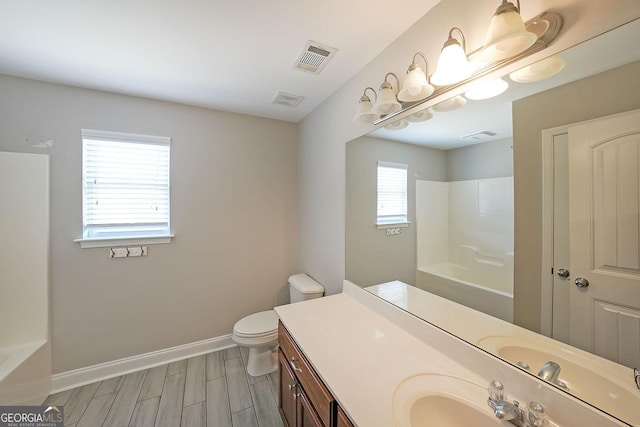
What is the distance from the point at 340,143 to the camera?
1.84 metres

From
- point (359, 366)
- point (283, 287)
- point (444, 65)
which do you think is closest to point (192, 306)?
point (283, 287)

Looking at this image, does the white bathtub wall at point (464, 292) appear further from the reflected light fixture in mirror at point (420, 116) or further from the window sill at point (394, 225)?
the reflected light fixture in mirror at point (420, 116)

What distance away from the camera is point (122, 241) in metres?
1.99

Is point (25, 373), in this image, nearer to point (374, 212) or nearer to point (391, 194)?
point (374, 212)

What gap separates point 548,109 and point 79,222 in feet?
9.69

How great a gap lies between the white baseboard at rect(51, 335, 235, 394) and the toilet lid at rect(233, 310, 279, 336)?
1.58 feet

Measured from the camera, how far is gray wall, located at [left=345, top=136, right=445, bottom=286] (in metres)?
1.30

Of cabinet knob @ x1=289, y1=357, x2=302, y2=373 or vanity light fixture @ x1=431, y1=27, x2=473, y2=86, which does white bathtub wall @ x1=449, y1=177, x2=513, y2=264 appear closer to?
vanity light fixture @ x1=431, y1=27, x2=473, y2=86

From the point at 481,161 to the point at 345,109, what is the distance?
1.10 m

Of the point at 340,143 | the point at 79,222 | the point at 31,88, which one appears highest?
the point at 31,88

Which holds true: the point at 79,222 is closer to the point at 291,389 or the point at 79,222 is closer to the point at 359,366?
the point at 291,389

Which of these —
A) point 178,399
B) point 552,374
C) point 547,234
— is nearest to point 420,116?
point 547,234

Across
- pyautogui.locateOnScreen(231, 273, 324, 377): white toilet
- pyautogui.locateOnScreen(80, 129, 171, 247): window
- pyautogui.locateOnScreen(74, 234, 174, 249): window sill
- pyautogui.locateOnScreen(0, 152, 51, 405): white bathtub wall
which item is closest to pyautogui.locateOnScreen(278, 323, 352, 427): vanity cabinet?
pyautogui.locateOnScreen(231, 273, 324, 377): white toilet

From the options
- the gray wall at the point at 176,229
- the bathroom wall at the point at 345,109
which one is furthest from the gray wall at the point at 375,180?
the gray wall at the point at 176,229
